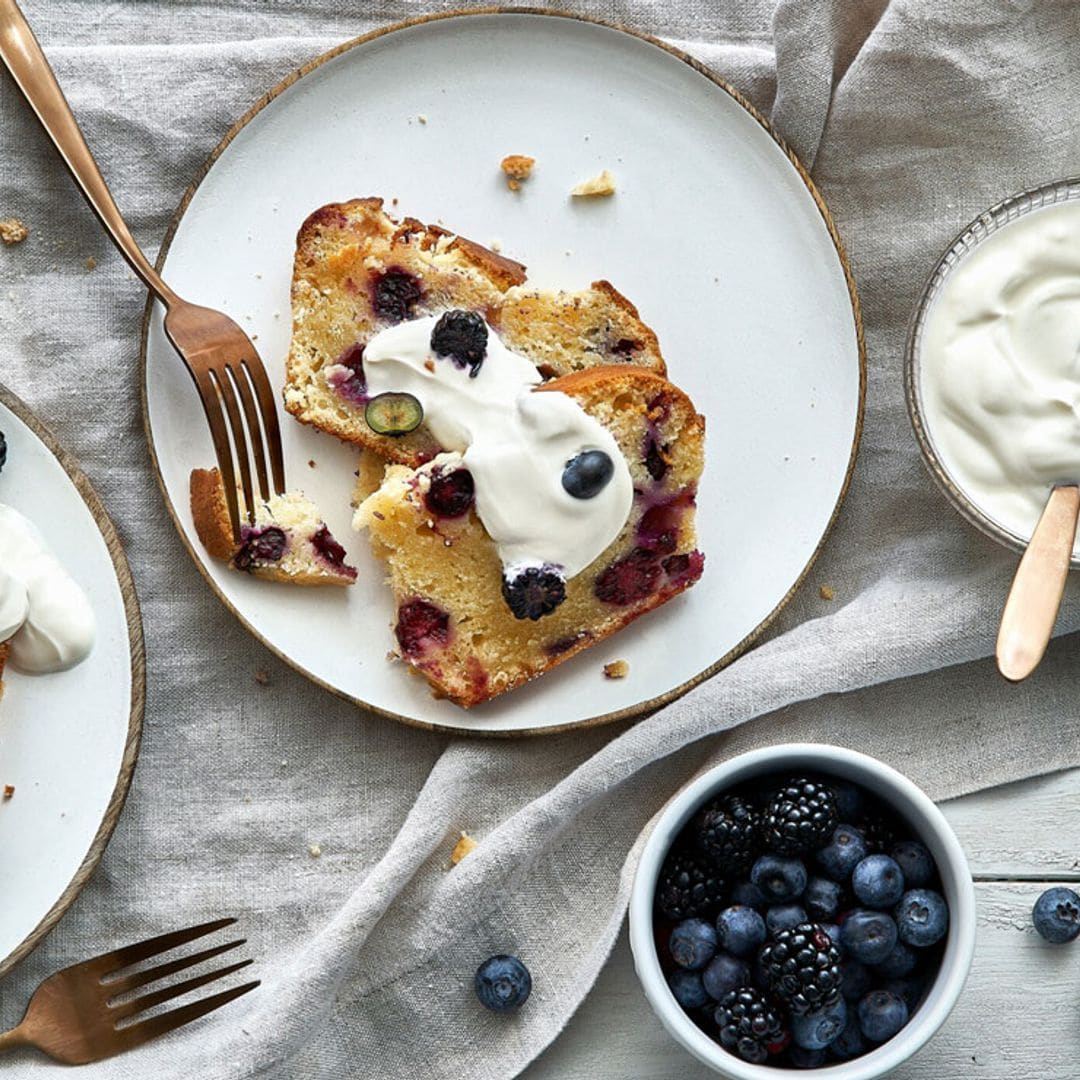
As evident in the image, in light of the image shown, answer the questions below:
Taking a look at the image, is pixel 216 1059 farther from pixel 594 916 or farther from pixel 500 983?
pixel 594 916

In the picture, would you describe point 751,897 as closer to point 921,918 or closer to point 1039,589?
point 921,918

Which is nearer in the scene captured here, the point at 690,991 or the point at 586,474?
the point at 690,991

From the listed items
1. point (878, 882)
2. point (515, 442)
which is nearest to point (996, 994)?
point (878, 882)

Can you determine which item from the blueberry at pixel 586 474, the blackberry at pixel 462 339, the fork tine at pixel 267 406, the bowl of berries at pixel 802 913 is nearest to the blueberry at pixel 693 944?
the bowl of berries at pixel 802 913

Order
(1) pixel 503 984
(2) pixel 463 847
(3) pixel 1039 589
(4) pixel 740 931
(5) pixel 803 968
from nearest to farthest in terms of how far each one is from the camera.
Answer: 1. (5) pixel 803 968
2. (4) pixel 740 931
3. (3) pixel 1039 589
4. (1) pixel 503 984
5. (2) pixel 463 847

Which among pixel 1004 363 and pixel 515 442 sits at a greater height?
pixel 1004 363

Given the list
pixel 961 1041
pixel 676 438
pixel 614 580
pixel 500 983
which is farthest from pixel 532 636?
pixel 961 1041

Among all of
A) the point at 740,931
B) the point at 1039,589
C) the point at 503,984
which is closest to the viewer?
the point at 740,931
